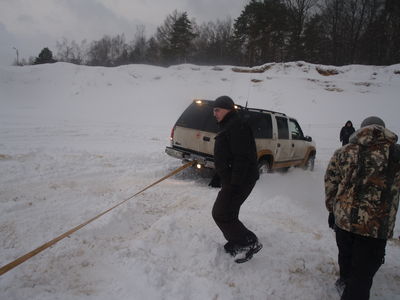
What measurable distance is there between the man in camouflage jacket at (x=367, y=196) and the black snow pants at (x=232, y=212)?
3.24ft

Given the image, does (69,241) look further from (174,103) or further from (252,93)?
(252,93)

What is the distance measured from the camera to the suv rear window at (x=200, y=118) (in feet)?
19.3

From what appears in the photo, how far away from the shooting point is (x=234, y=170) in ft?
9.31

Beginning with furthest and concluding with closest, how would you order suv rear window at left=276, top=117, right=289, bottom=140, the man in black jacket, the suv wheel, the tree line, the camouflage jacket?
the tree line
suv rear window at left=276, top=117, right=289, bottom=140
the suv wheel
the man in black jacket
the camouflage jacket

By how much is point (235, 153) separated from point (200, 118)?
336 centimetres

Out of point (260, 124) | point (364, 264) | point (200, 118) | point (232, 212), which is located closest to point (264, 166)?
point (260, 124)

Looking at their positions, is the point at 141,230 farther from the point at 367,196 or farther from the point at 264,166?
the point at 264,166

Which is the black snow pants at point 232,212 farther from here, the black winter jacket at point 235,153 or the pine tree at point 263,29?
the pine tree at point 263,29

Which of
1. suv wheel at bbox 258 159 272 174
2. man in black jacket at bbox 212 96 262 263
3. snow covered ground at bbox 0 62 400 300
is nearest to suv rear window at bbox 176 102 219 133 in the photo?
snow covered ground at bbox 0 62 400 300

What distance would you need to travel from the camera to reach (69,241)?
3.36m

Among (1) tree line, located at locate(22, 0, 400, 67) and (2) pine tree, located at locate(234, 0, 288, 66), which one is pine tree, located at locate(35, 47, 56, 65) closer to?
(1) tree line, located at locate(22, 0, 400, 67)

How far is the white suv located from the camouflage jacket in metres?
3.39

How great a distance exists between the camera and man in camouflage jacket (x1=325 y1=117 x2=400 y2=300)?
2201 mm

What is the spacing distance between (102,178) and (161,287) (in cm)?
384
